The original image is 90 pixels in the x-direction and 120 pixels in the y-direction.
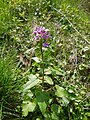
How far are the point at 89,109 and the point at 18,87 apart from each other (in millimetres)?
589

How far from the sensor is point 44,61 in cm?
215

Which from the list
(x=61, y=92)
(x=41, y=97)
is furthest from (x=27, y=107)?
(x=61, y=92)

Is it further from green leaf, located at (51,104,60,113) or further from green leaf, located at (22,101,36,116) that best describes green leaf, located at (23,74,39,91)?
green leaf, located at (51,104,60,113)

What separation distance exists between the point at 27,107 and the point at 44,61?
35 centimetres

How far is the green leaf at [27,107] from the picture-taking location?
206 cm

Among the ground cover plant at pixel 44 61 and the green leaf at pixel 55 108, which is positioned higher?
the ground cover plant at pixel 44 61

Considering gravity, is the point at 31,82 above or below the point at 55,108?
above

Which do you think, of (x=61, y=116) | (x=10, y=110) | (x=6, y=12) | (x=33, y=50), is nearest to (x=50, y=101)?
(x=61, y=116)

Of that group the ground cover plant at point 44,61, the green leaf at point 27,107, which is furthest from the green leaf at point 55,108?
the green leaf at point 27,107

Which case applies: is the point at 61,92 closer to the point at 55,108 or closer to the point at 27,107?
the point at 55,108

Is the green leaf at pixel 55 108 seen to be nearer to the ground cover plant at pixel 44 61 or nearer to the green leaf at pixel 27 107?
the ground cover plant at pixel 44 61

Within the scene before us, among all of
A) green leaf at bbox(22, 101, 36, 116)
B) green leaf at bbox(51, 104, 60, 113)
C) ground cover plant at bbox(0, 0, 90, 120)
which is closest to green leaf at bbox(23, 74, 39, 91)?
ground cover plant at bbox(0, 0, 90, 120)

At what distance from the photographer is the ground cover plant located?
7.01 feet

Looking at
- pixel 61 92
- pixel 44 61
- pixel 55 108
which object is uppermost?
pixel 44 61
